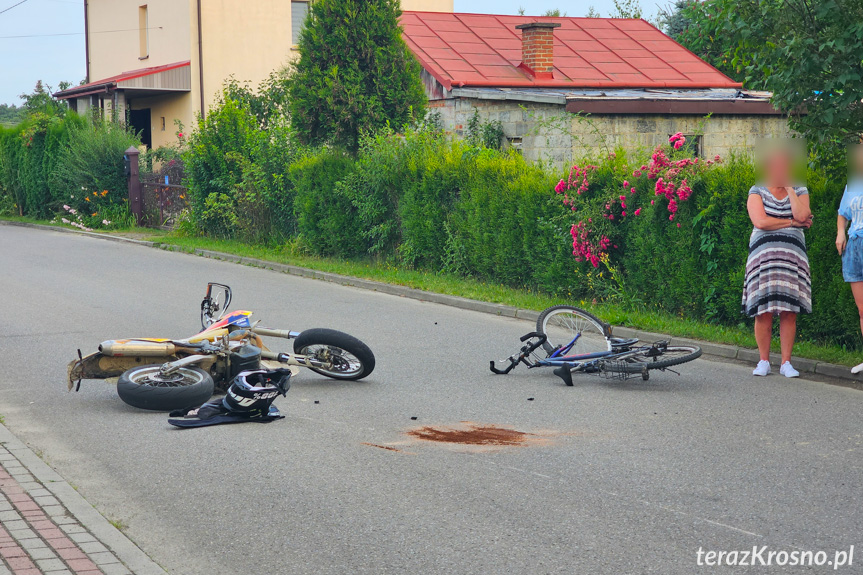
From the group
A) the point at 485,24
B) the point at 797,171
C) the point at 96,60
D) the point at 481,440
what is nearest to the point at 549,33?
the point at 485,24

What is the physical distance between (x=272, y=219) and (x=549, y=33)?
29.8 feet

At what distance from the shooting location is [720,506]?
525 centimetres

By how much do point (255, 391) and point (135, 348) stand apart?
1.17m

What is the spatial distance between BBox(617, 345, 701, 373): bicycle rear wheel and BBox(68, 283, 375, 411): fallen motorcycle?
238 cm

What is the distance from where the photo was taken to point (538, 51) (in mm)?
24766

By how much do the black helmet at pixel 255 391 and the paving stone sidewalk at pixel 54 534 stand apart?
1.58 m

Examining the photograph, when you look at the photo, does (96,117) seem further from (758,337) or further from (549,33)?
(758,337)

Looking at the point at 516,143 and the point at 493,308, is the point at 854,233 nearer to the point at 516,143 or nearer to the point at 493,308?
the point at 493,308

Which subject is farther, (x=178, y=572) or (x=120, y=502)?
(x=120, y=502)

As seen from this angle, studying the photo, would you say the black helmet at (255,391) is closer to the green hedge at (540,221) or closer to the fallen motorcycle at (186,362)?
the fallen motorcycle at (186,362)

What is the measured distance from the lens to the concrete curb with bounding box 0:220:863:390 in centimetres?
883

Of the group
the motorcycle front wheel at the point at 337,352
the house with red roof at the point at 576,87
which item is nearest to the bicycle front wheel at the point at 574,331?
the motorcycle front wheel at the point at 337,352

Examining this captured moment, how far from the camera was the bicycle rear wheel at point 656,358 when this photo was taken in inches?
326

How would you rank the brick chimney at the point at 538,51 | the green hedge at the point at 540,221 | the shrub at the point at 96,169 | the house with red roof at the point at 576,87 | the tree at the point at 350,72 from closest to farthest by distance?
the green hedge at the point at 540,221, the tree at the point at 350,72, the house with red roof at the point at 576,87, the brick chimney at the point at 538,51, the shrub at the point at 96,169
